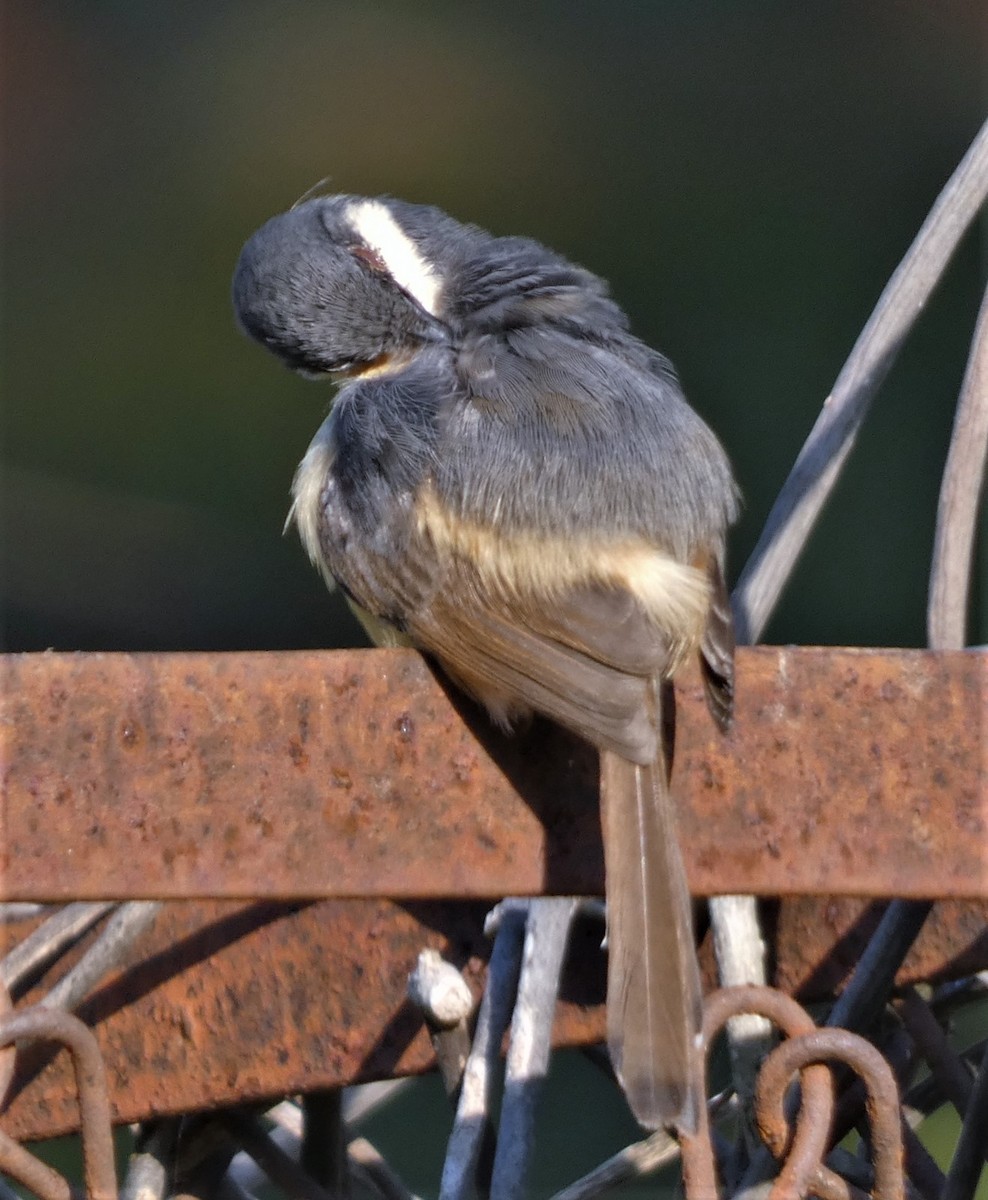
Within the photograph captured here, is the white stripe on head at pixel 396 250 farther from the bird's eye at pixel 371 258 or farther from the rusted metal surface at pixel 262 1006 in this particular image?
the rusted metal surface at pixel 262 1006

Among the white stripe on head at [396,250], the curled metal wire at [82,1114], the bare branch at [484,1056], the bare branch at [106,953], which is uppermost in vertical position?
the white stripe on head at [396,250]

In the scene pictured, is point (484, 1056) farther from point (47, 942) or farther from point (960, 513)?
point (960, 513)

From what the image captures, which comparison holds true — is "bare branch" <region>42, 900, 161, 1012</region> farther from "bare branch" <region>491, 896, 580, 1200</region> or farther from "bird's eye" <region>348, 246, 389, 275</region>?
"bird's eye" <region>348, 246, 389, 275</region>

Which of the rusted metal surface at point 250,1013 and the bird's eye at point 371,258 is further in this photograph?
the bird's eye at point 371,258

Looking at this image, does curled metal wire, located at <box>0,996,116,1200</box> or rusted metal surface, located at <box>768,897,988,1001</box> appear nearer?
curled metal wire, located at <box>0,996,116,1200</box>

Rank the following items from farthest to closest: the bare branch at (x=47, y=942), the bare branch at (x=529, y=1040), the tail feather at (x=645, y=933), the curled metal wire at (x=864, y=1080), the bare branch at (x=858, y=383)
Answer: the bare branch at (x=858, y=383) → the bare branch at (x=47, y=942) → the bare branch at (x=529, y=1040) → the tail feather at (x=645, y=933) → the curled metal wire at (x=864, y=1080)

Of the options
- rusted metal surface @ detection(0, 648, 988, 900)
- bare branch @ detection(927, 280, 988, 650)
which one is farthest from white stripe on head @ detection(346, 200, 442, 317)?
rusted metal surface @ detection(0, 648, 988, 900)

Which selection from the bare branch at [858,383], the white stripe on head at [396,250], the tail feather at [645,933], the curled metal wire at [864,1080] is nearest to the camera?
the curled metal wire at [864,1080]

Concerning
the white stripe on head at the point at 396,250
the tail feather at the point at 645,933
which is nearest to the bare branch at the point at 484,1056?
the tail feather at the point at 645,933

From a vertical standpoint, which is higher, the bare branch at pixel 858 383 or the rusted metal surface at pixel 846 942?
the bare branch at pixel 858 383
